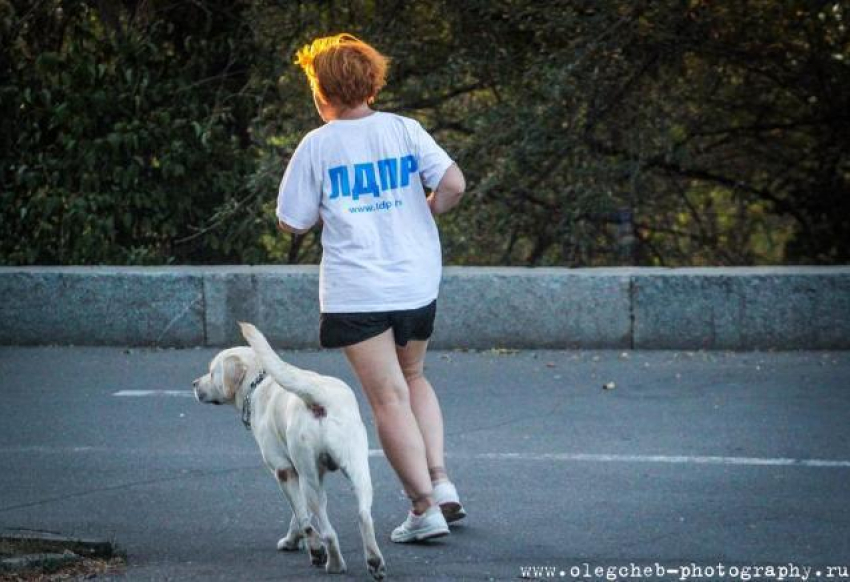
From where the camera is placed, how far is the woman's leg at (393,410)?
5316mm

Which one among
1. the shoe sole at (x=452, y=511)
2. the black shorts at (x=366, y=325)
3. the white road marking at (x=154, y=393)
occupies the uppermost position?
the black shorts at (x=366, y=325)

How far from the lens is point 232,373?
18.1 feet

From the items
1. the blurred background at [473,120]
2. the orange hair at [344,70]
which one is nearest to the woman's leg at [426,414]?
the orange hair at [344,70]

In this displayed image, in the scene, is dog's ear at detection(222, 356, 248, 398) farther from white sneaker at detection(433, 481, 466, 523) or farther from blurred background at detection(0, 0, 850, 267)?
blurred background at detection(0, 0, 850, 267)

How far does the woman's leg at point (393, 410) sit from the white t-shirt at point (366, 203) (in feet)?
0.53

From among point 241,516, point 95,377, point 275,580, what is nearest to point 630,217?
point 95,377

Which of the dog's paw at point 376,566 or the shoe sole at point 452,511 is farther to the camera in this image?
the shoe sole at point 452,511

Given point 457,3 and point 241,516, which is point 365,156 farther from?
point 457,3

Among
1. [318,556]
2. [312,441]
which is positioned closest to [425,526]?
[318,556]

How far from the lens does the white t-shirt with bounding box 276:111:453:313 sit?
5.22 metres

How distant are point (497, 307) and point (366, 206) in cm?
474

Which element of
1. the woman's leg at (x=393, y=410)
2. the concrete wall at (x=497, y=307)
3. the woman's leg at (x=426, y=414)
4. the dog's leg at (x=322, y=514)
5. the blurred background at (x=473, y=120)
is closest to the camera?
the dog's leg at (x=322, y=514)

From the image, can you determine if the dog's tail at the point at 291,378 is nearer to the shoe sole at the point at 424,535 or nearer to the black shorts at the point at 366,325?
the black shorts at the point at 366,325

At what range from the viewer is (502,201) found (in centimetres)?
1184
